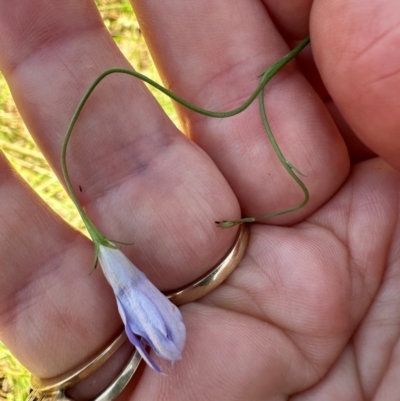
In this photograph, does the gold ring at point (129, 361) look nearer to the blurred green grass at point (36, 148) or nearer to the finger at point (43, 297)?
the finger at point (43, 297)

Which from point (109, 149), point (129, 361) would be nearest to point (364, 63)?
→ point (109, 149)

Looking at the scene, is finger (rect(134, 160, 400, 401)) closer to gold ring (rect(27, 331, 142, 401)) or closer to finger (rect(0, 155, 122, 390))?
gold ring (rect(27, 331, 142, 401))

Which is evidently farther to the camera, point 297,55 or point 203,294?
point 297,55

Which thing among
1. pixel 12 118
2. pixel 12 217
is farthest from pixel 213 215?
pixel 12 118

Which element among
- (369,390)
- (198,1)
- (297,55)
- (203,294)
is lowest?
(369,390)

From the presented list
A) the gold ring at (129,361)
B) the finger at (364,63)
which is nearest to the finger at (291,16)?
the finger at (364,63)

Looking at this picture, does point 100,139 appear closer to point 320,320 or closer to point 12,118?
point 320,320

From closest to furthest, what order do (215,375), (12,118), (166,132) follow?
(215,375), (166,132), (12,118)
